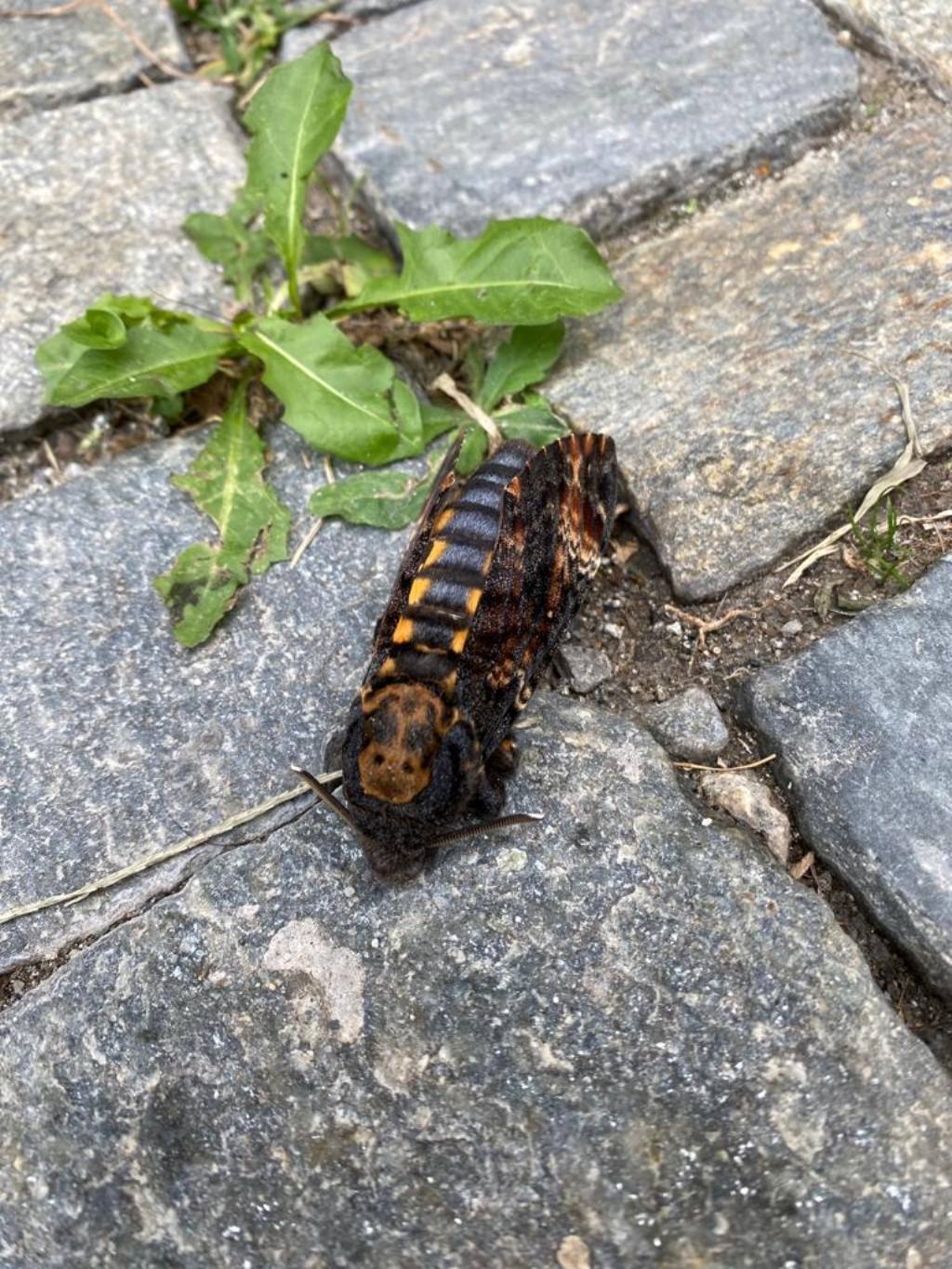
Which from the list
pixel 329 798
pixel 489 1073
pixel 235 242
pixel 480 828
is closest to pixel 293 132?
pixel 235 242

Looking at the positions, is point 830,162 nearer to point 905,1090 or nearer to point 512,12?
point 512,12

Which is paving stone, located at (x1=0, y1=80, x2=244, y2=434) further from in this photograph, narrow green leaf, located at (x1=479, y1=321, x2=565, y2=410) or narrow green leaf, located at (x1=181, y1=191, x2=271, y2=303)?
narrow green leaf, located at (x1=479, y1=321, x2=565, y2=410)

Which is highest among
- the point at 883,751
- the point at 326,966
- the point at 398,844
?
the point at 398,844

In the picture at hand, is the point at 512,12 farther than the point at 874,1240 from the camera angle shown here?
Yes

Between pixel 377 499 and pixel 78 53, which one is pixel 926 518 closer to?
pixel 377 499

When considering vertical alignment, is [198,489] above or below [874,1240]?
above

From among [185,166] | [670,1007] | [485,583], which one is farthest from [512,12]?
[670,1007]

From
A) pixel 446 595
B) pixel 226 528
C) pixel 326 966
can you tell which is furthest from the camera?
pixel 226 528
